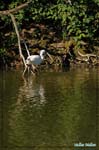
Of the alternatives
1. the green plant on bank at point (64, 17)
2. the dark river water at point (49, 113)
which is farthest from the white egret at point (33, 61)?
the green plant on bank at point (64, 17)

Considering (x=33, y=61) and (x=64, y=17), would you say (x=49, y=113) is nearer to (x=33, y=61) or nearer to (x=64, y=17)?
(x=33, y=61)

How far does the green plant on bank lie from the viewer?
87.2ft

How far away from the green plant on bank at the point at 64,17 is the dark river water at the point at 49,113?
588 centimetres

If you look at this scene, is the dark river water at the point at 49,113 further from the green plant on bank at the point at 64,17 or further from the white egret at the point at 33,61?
the green plant on bank at the point at 64,17

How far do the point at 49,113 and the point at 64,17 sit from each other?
1286 cm

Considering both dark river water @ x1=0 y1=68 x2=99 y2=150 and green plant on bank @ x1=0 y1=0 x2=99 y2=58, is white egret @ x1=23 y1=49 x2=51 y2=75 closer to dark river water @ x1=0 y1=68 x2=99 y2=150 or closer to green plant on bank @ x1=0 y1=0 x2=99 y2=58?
dark river water @ x1=0 y1=68 x2=99 y2=150

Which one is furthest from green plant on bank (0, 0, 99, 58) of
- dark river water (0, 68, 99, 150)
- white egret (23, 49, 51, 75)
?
dark river water (0, 68, 99, 150)

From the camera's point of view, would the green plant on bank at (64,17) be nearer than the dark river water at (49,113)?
No

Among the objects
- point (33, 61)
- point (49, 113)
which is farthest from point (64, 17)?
point (49, 113)

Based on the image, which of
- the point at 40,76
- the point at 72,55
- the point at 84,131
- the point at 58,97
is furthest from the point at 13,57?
the point at 84,131

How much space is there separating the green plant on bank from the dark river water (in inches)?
231

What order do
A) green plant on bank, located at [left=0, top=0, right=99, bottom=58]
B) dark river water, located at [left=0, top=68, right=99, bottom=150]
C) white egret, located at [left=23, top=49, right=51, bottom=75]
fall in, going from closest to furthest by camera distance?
dark river water, located at [left=0, top=68, right=99, bottom=150] → white egret, located at [left=23, top=49, right=51, bottom=75] → green plant on bank, located at [left=0, top=0, right=99, bottom=58]

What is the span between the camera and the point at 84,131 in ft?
40.7

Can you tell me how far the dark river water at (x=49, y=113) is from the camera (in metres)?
11.6
